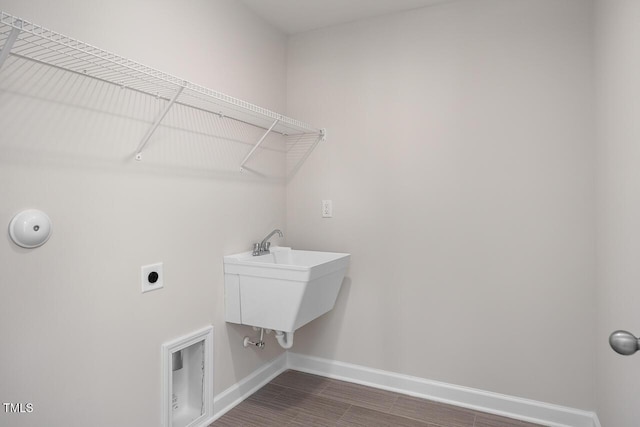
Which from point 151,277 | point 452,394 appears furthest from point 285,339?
point 452,394

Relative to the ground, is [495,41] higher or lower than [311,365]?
higher

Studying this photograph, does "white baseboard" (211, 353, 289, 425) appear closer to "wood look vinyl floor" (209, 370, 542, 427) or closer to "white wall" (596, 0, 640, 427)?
"wood look vinyl floor" (209, 370, 542, 427)

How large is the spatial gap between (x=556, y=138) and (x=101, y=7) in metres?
2.25

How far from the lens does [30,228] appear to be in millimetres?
1268

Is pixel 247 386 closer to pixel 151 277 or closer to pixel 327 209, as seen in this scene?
pixel 151 277

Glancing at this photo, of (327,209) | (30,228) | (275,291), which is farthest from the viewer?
(327,209)

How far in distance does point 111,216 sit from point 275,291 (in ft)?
2.86

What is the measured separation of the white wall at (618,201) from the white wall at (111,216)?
6.11 feet

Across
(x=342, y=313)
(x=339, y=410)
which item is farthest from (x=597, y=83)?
(x=339, y=410)

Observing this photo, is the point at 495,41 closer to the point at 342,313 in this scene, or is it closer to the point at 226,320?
the point at 342,313

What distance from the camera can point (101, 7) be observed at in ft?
4.92

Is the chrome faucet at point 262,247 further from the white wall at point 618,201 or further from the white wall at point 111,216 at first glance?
the white wall at point 618,201

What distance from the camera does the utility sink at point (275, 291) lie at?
77.7 inches

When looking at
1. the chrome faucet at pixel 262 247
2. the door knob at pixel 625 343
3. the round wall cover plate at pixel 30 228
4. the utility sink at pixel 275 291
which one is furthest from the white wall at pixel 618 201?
the round wall cover plate at pixel 30 228
